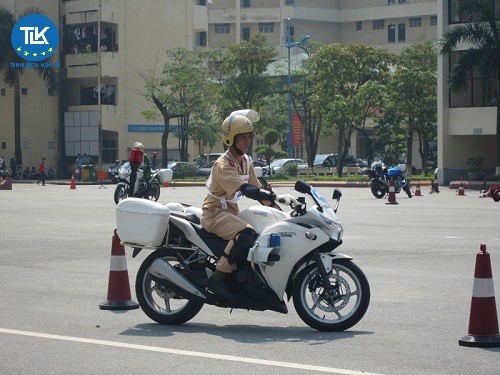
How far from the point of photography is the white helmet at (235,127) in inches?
380

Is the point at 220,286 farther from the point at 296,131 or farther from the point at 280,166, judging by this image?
the point at 296,131

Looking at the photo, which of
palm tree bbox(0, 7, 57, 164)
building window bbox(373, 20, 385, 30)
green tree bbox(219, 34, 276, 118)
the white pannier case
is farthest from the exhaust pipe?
building window bbox(373, 20, 385, 30)

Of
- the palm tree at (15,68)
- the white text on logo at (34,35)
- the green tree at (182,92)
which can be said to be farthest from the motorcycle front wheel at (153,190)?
the white text on logo at (34,35)

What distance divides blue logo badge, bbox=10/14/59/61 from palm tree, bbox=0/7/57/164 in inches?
14.6

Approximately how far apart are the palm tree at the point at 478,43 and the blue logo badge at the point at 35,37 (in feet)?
110

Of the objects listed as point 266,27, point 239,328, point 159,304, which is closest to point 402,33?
point 266,27

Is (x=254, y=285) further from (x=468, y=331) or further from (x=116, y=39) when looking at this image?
(x=116, y=39)

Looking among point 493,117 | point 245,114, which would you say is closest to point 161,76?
point 493,117

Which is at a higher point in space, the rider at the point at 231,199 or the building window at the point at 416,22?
the building window at the point at 416,22

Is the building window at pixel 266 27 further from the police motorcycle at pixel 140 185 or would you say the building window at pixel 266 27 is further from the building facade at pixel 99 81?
the police motorcycle at pixel 140 185

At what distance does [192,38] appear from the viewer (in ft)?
263

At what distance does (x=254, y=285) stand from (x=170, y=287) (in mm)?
753

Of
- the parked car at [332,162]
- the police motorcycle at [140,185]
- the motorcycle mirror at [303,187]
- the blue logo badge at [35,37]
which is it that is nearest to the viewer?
the motorcycle mirror at [303,187]

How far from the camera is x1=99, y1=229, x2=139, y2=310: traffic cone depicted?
34.9 feet
